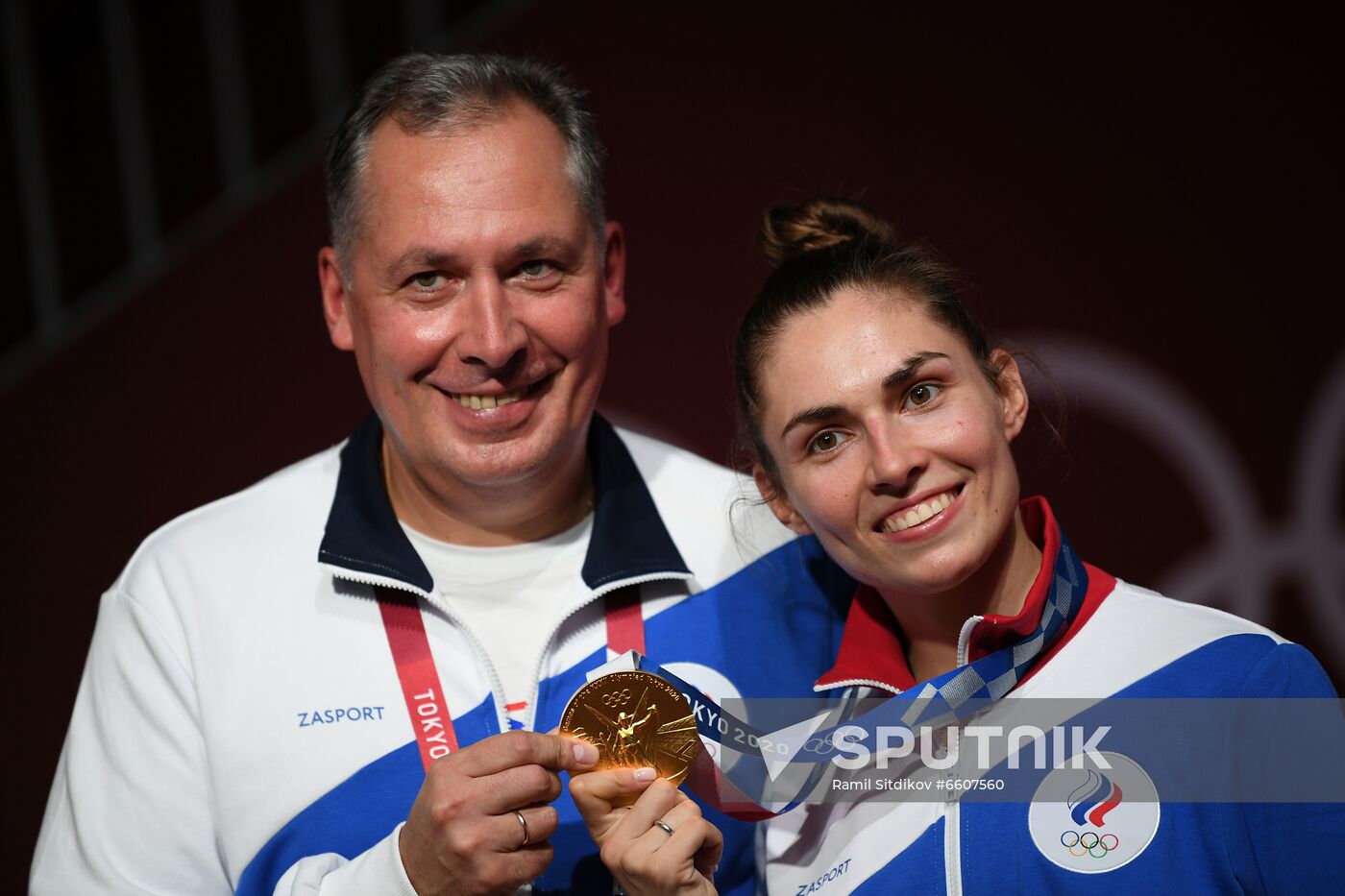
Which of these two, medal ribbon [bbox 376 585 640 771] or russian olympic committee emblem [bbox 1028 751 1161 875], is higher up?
medal ribbon [bbox 376 585 640 771]

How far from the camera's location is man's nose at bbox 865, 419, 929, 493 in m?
1.61

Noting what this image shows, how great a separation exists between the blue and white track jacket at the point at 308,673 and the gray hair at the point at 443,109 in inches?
16.2

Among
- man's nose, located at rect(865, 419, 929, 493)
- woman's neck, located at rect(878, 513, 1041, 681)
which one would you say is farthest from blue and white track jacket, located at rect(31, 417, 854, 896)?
man's nose, located at rect(865, 419, 929, 493)

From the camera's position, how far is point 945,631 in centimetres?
179

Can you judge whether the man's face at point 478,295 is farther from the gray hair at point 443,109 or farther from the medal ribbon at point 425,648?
the medal ribbon at point 425,648

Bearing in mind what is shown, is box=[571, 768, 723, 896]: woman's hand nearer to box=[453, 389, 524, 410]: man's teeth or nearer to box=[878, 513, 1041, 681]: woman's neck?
box=[878, 513, 1041, 681]: woman's neck

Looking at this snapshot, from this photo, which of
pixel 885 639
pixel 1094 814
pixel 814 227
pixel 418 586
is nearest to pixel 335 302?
pixel 418 586

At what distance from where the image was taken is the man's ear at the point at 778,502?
182 cm

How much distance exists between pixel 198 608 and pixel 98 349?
7.38 feet

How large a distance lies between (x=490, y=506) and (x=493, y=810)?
0.57 meters

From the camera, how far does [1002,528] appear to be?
5.46 feet

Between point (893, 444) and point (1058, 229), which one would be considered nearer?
point (893, 444)

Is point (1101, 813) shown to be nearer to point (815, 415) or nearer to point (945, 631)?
point (945, 631)

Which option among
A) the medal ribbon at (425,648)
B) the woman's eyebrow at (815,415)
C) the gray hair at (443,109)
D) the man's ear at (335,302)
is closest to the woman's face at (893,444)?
the woman's eyebrow at (815,415)
